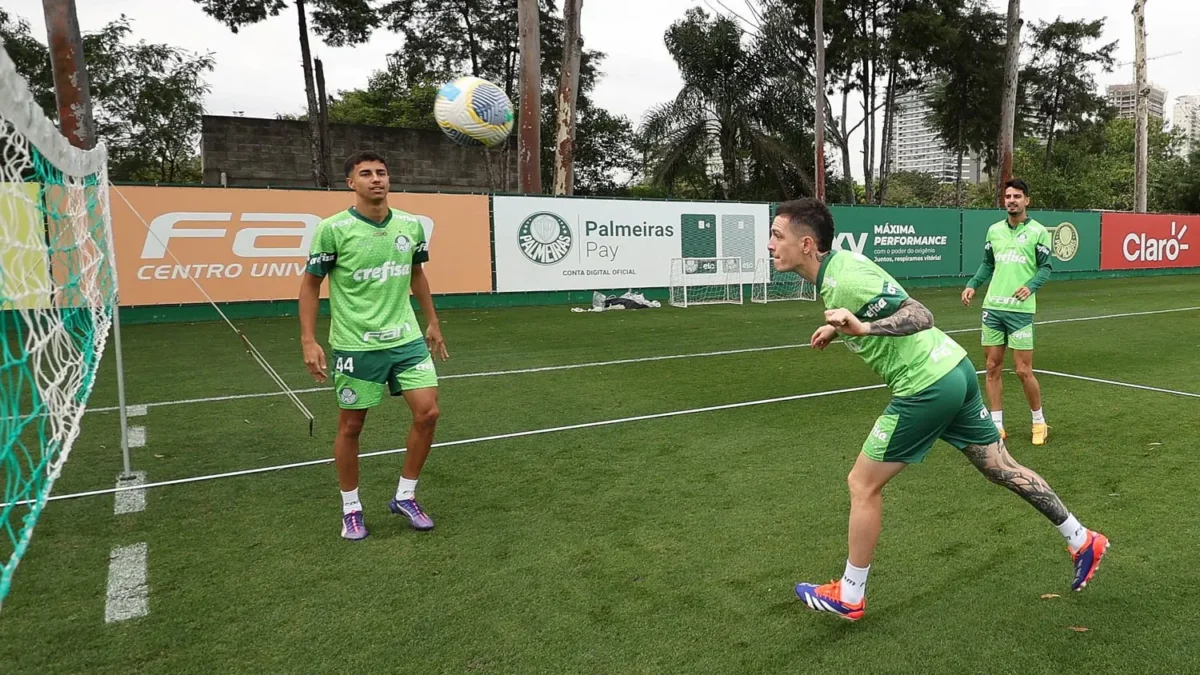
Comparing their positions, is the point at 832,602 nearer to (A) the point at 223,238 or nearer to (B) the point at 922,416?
(B) the point at 922,416

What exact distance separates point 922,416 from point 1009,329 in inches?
133

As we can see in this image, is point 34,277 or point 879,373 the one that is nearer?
point 879,373

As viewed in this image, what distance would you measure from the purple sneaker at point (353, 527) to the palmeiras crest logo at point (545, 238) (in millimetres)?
12753

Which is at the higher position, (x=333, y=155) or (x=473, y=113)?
(x=333, y=155)

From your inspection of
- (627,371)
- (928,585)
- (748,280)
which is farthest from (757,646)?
(748,280)

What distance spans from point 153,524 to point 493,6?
98.5ft

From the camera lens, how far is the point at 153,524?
4211 millimetres

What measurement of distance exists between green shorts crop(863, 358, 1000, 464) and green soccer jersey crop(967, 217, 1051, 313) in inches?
122

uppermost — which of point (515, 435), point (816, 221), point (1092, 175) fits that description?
point (1092, 175)

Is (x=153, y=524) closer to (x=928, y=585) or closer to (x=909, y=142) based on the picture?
(x=928, y=585)

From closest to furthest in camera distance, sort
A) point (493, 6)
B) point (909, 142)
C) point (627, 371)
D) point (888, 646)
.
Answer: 1. point (888, 646)
2. point (627, 371)
3. point (493, 6)
4. point (909, 142)

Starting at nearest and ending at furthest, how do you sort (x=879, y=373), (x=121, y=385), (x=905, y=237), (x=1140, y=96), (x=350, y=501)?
1. (x=879, y=373)
2. (x=350, y=501)
3. (x=121, y=385)
4. (x=905, y=237)
5. (x=1140, y=96)

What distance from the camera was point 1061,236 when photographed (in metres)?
24.3

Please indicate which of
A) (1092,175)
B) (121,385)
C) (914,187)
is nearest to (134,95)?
(121,385)
